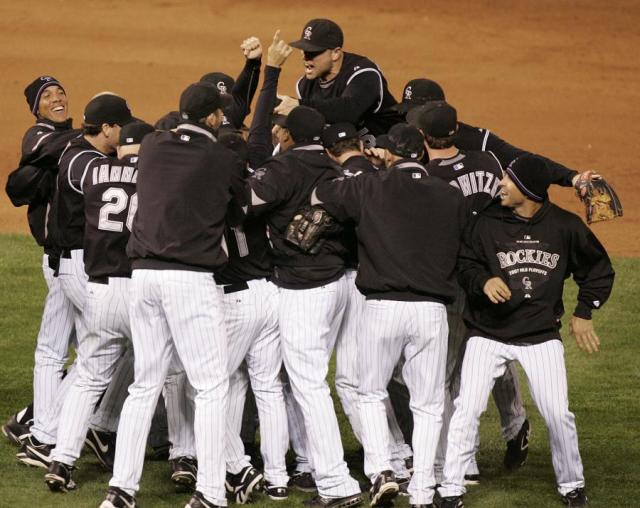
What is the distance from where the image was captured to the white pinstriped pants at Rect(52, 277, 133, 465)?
7.16 meters

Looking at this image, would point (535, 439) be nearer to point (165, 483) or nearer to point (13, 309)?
point (165, 483)

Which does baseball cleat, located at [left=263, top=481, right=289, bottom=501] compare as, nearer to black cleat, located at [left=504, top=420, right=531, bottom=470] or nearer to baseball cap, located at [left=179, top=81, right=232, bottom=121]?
black cleat, located at [left=504, top=420, right=531, bottom=470]

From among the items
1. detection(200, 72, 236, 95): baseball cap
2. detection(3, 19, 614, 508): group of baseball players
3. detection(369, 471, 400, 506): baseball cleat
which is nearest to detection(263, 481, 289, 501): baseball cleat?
detection(3, 19, 614, 508): group of baseball players

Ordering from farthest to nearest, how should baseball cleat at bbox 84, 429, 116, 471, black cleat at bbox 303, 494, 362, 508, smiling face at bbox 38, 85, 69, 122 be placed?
1. smiling face at bbox 38, 85, 69, 122
2. baseball cleat at bbox 84, 429, 116, 471
3. black cleat at bbox 303, 494, 362, 508

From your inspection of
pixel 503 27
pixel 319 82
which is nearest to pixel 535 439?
pixel 319 82

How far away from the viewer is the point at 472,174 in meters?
7.53

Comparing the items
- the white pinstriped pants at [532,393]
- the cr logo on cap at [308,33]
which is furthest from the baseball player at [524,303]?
the cr logo on cap at [308,33]

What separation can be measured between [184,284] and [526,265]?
1.94m

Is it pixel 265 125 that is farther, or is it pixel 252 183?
pixel 265 125

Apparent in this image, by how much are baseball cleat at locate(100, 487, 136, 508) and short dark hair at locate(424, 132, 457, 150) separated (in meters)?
2.66

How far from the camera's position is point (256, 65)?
827cm

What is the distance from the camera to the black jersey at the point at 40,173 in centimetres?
783

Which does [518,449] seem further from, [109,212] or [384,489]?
[109,212]

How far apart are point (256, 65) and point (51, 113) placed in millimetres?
1361
